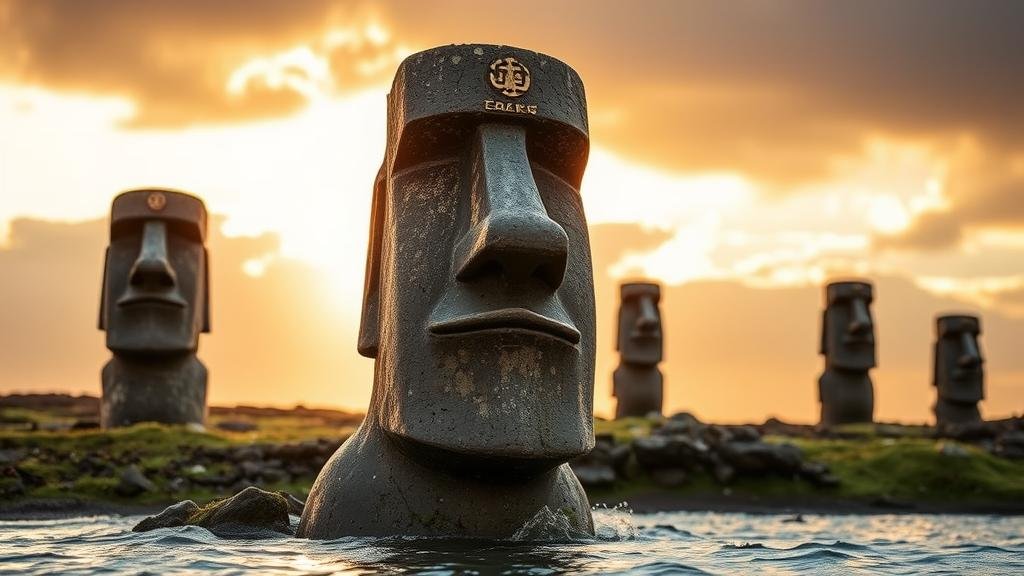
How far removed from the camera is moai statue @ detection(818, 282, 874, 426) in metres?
22.8

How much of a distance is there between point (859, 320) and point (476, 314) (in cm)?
1848

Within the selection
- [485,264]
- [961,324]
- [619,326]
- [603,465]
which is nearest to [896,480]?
[603,465]

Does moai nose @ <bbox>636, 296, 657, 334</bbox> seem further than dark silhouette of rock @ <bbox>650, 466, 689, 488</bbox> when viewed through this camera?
Yes

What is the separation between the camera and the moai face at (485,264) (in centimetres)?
557

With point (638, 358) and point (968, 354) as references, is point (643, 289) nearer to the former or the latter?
point (638, 358)

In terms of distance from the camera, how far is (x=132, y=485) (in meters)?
12.9

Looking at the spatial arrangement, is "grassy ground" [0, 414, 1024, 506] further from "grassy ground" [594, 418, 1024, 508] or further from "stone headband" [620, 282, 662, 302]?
"stone headband" [620, 282, 662, 302]

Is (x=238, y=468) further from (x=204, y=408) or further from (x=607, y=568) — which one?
(x=607, y=568)

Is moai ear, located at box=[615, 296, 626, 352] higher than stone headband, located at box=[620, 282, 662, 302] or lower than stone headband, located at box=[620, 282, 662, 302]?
lower

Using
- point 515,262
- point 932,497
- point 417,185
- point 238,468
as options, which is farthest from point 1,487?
point 932,497

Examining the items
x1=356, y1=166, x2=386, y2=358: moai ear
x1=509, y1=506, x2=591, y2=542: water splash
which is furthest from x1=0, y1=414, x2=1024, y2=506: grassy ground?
x1=509, y1=506, x2=591, y2=542: water splash

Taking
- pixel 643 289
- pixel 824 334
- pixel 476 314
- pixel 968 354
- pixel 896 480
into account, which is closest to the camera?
pixel 476 314

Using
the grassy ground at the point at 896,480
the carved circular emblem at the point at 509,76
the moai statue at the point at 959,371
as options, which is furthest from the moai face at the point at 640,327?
the carved circular emblem at the point at 509,76

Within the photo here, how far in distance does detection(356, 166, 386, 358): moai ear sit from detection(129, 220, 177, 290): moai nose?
9.74m
